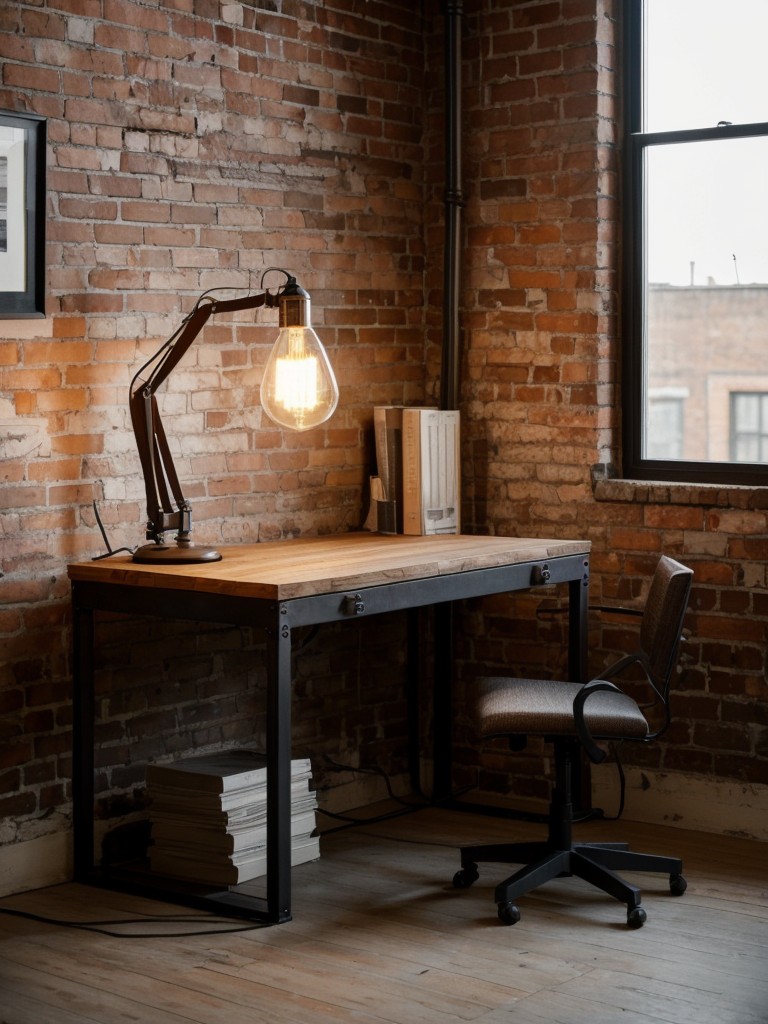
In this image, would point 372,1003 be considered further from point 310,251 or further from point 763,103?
point 763,103

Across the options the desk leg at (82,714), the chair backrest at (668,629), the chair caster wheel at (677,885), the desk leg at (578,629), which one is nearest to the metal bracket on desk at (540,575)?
the desk leg at (578,629)

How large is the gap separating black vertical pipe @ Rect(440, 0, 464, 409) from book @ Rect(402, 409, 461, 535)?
21 cm

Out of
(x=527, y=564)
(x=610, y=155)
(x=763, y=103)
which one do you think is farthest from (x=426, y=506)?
(x=763, y=103)

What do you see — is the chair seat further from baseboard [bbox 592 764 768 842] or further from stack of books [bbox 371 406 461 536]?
stack of books [bbox 371 406 461 536]

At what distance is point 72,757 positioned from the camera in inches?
157

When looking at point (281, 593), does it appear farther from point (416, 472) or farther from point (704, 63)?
point (704, 63)

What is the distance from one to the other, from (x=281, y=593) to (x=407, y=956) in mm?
931

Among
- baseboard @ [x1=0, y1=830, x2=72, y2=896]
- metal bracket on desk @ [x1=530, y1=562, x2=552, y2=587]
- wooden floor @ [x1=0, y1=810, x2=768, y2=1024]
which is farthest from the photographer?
metal bracket on desk @ [x1=530, y1=562, x2=552, y2=587]

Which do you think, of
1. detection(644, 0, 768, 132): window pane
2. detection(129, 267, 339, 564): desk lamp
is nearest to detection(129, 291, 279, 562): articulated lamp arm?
detection(129, 267, 339, 564): desk lamp

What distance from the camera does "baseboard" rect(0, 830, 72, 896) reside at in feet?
12.8

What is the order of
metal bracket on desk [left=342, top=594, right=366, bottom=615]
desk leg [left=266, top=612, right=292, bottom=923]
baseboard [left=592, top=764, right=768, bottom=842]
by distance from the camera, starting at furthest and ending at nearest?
baseboard [left=592, top=764, right=768, bottom=842], metal bracket on desk [left=342, top=594, right=366, bottom=615], desk leg [left=266, top=612, right=292, bottom=923]

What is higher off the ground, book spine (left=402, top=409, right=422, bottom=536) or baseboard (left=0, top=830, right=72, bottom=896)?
book spine (left=402, top=409, right=422, bottom=536)

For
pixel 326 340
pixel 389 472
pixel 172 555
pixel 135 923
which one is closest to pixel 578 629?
pixel 389 472

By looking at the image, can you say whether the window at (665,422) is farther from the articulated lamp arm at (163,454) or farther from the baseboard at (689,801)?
the articulated lamp arm at (163,454)
